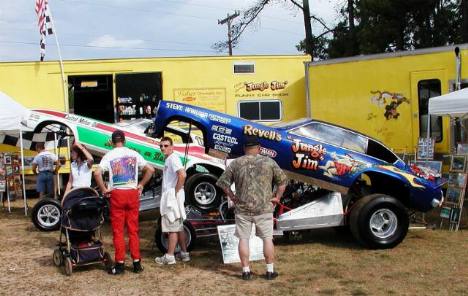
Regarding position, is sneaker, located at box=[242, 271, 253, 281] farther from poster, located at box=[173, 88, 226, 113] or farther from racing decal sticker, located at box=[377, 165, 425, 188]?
poster, located at box=[173, 88, 226, 113]

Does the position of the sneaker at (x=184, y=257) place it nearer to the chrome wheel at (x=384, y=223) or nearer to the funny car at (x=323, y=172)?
the funny car at (x=323, y=172)

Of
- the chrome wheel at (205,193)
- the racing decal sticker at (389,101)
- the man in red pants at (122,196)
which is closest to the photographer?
the man in red pants at (122,196)

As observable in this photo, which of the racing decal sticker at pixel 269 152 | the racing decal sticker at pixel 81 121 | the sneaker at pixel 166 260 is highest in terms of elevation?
the racing decal sticker at pixel 81 121

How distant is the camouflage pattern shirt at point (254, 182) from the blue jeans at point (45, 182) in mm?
6183

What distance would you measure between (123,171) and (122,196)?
0.29 metres

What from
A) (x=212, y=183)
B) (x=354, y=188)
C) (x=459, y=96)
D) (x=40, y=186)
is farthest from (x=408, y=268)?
(x=40, y=186)

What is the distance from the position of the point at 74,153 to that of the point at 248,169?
3.25 meters

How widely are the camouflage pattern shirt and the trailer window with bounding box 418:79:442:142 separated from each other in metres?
6.23

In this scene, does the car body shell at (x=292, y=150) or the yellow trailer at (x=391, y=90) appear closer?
the car body shell at (x=292, y=150)

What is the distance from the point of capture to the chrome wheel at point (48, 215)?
32.7 ft

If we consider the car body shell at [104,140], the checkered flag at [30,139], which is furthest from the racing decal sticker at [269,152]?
the checkered flag at [30,139]

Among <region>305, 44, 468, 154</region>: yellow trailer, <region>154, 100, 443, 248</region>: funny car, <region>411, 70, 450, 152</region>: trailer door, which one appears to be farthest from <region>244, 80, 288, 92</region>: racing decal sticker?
<region>154, 100, 443, 248</region>: funny car

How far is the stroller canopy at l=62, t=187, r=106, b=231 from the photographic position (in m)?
6.99

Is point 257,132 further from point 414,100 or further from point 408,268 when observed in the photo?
point 414,100
